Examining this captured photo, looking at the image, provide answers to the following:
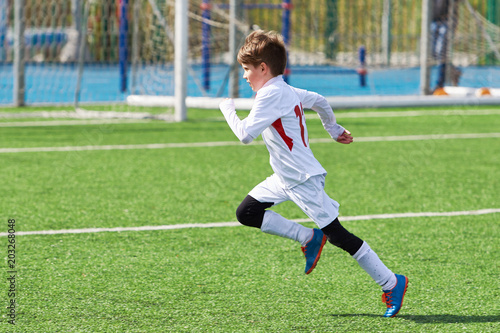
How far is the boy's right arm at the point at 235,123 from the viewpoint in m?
2.95

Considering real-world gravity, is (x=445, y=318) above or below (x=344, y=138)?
below

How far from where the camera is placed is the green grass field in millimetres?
3096

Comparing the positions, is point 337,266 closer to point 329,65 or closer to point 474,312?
point 474,312

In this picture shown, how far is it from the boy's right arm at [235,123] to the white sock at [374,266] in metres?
0.64

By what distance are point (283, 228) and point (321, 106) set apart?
1.84 ft

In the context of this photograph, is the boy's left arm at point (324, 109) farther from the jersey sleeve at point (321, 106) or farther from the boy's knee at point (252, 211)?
the boy's knee at point (252, 211)

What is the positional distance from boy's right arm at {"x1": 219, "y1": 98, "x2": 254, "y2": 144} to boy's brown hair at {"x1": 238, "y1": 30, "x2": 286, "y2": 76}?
0.63 ft

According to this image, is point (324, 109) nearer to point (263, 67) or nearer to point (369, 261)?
point (263, 67)

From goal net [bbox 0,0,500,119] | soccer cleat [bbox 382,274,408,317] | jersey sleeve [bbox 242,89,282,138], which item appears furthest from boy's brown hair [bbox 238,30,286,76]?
goal net [bbox 0,0,500,119]

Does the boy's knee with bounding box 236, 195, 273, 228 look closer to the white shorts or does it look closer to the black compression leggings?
the black compression leggings

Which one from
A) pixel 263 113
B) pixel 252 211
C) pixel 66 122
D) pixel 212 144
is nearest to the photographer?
pixel 263 113

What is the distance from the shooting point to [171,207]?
16.9ft

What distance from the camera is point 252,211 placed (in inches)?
128

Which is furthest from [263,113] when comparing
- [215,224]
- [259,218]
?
[215,224]
